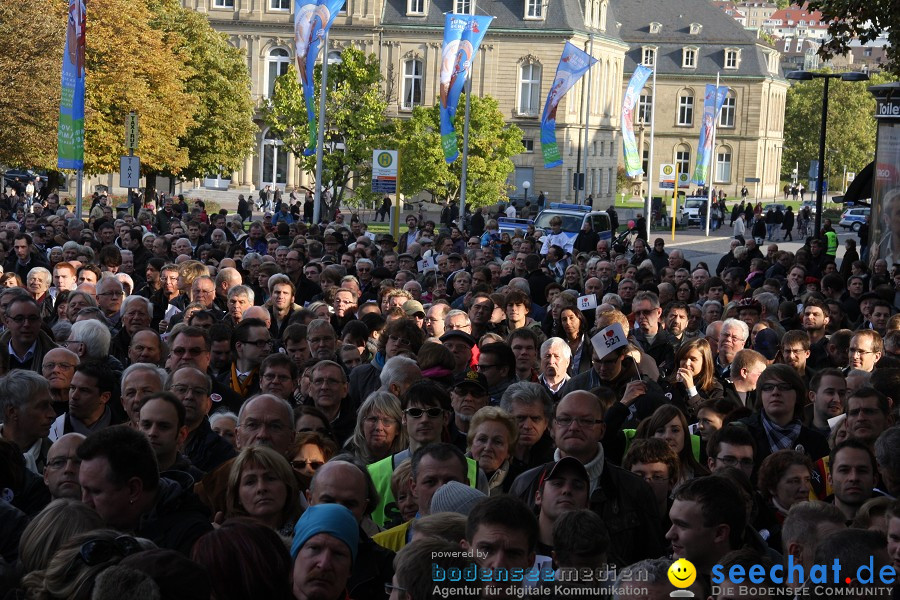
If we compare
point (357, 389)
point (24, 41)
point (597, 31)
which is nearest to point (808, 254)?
point (357, 389)

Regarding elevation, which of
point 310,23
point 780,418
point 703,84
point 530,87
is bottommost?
point 780,418

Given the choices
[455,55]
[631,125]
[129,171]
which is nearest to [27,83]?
[455,55]

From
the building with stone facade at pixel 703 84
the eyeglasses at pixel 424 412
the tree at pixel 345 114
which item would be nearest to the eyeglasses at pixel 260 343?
the eyeglasses at pixel 424 412

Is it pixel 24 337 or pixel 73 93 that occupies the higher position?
pixel 73 93

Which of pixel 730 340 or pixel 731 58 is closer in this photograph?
pixel 730 340

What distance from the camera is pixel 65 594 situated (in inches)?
176

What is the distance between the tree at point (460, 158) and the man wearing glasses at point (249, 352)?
45191mm

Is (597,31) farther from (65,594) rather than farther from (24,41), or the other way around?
(65,594)

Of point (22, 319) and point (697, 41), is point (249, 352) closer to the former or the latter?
point (22, 319)

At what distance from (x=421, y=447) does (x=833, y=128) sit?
110098 millimetres

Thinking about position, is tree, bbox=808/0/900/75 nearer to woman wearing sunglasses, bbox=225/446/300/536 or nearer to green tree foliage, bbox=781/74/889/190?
woman wearing sunglasses, bbox=225/446/300/536

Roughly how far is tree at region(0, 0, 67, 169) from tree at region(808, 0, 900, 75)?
87.5 ft

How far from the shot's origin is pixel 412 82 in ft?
261

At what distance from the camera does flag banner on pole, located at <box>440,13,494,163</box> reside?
110 feet
